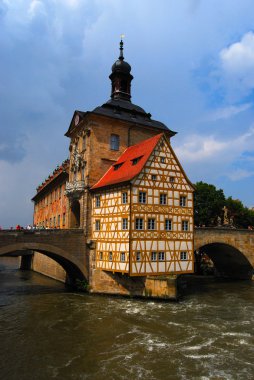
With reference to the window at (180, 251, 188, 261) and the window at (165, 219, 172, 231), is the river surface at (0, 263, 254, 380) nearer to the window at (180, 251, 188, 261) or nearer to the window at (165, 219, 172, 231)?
the window at (180, 251, 188, 261)

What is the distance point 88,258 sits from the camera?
2533cm

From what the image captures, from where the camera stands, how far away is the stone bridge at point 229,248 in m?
29.9

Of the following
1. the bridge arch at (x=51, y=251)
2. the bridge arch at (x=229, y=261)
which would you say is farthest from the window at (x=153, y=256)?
the bridge arch at (x=229, y=261)

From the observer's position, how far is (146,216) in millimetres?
22344

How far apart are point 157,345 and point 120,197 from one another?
10931 mm

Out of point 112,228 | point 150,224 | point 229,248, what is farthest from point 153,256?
point 229,248

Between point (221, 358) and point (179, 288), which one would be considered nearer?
point (221, 358)

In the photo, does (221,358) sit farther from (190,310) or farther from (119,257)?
(119,257)

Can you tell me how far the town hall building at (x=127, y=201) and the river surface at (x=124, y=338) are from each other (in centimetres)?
220

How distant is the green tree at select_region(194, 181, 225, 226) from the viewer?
4516 centimetres

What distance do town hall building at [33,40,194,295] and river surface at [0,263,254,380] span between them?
2200 millimetres

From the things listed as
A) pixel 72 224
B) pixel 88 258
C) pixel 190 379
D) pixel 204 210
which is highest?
pixel 204 210

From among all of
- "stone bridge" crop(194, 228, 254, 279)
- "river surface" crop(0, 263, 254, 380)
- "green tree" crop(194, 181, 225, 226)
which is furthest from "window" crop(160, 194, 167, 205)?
"green tree" crop(194, 181, 225, 226)

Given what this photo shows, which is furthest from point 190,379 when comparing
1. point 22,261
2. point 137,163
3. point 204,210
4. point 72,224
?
point 22,261
